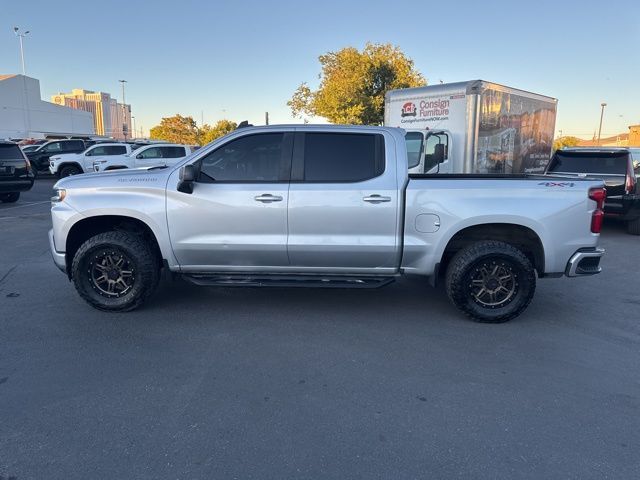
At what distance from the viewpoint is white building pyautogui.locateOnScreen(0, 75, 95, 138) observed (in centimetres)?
6391

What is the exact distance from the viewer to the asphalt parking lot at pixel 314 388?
8.86ft

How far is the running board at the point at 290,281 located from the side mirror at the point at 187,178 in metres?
0.92

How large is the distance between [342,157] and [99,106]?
146 metres

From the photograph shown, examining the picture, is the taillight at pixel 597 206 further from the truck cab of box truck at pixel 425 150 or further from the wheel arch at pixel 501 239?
the truck cab of box truck at pixel 425 150

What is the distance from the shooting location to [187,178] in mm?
4625

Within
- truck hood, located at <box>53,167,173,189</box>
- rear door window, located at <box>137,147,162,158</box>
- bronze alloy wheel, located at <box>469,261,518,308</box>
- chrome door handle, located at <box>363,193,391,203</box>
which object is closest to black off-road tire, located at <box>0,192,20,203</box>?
rear door window, located at <box>137,147,162,158</box>

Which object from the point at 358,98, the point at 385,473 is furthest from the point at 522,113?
the point at 358,98

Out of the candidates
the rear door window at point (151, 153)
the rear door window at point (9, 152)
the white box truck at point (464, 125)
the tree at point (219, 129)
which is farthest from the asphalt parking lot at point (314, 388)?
the tree at point (219, 129)

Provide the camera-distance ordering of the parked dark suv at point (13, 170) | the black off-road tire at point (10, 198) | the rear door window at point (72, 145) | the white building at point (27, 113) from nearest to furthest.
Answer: the parked dark suv at point (13, 170) < the black off-road tire at point (10, 198) < the rear door window at point (72, 145) < the white building at point (27, 113)

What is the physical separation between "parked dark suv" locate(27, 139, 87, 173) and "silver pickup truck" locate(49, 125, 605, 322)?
68.0 feet

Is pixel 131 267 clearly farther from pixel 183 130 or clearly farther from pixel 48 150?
pixel 183 130

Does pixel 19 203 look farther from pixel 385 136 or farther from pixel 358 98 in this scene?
pixel 358 98

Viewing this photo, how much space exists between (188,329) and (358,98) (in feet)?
84.1

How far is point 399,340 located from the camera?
4.39 m
